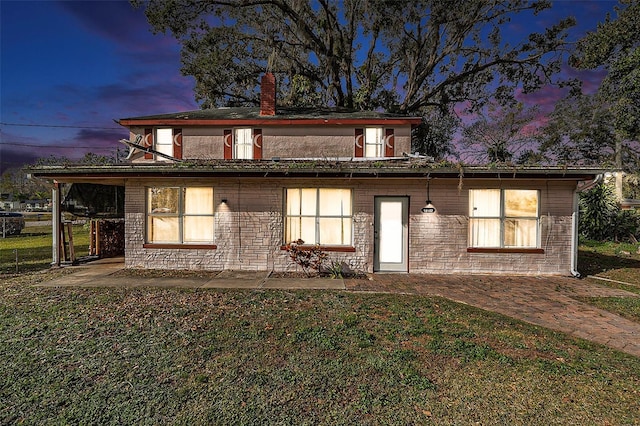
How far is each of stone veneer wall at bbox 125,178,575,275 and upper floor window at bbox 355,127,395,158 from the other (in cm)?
483

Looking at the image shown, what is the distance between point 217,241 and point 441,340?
6928mm

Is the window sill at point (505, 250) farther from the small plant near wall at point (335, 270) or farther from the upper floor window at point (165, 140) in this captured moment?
the upper floor window at point (165, 140)

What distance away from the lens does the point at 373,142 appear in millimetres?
13555

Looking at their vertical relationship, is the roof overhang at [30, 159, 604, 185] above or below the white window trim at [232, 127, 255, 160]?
below

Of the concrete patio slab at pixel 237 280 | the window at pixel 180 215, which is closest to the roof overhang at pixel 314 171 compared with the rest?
the window at pixel 180 215

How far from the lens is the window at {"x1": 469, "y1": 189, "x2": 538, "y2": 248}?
9.02 m

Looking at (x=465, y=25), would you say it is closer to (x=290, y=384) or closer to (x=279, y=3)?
(x=279, y=3)

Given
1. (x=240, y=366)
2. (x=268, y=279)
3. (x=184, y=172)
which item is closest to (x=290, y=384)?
Result: (x=240, y=366)

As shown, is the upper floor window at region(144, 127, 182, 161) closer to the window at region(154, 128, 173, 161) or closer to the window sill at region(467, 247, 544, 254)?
the window at region(154, 128, 173, 161)

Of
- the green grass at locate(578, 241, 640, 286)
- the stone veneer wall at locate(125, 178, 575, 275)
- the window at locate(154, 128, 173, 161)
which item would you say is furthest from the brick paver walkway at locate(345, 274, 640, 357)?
the window at locate(154, 128, 173, 161)

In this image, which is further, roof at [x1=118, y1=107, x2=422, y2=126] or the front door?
roof at [x1=118, y1=107, x2=422, y2=126]

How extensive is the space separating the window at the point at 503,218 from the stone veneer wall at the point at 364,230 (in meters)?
0.20

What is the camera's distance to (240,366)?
12.7 feet

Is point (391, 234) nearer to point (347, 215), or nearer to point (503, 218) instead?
point (347, 215)
